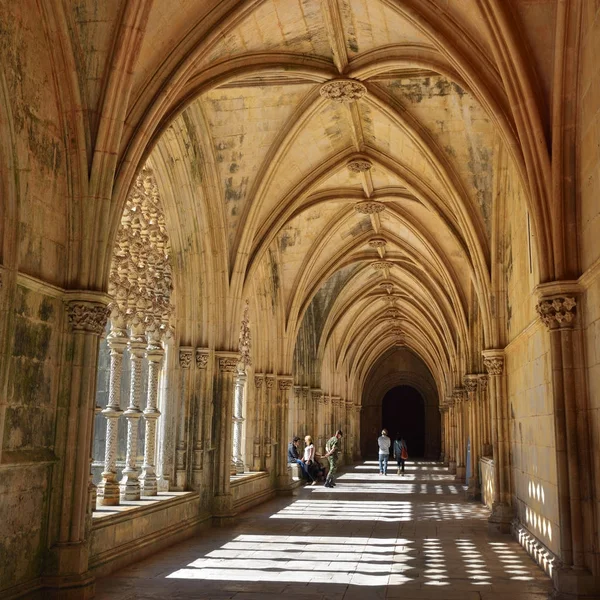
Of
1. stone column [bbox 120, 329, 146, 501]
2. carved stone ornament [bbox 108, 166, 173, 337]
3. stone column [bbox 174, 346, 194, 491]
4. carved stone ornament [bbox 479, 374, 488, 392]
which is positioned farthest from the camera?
carved stone ornament [bbox 479, 374, 488, 392]

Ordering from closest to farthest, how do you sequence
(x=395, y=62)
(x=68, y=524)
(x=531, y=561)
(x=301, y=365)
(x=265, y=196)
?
(x=68, y=524) → (x=531, y=561) → (x=395, y=62) → (x=265, y=196) → (x=301, y=365)

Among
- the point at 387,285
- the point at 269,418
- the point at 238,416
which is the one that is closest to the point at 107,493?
the point at 238,416

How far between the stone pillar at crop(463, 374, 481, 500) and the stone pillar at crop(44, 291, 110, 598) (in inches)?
398

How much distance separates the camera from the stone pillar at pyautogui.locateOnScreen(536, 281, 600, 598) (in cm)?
627

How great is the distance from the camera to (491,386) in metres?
11.3

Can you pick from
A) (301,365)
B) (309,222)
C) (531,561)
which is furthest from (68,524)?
(301,365)

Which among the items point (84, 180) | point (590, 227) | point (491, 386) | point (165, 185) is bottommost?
point (491, 386)

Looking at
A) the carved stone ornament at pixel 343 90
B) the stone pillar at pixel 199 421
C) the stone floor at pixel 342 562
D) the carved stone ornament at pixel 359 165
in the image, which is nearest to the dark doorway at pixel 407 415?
the stone floor at pixel 342 562

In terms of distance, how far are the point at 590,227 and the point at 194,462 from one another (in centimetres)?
686

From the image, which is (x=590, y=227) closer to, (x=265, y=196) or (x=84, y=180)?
(x=84, y=180)

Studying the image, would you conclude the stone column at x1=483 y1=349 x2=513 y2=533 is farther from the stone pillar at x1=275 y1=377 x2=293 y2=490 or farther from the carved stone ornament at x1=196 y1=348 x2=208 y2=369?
the stone pillar at x1=275 y1=377 x2=293 y2=490

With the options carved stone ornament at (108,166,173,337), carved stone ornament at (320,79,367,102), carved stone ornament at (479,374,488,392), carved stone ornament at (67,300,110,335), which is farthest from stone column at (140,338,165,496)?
carved stone ornament at (479,374,488,392)

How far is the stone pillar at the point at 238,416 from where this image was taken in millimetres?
14680

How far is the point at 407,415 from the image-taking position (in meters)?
43.4
